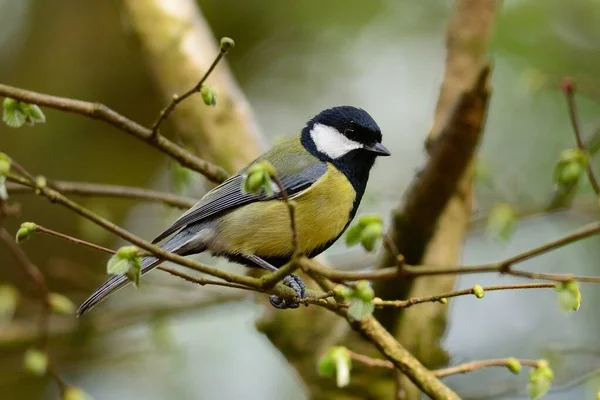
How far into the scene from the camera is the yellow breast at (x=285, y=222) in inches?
103

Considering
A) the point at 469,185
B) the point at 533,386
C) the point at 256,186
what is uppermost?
the point at 469,185

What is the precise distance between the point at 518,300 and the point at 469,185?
10.8 feet

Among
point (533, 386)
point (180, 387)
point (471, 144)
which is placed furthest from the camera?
point (180, 387)

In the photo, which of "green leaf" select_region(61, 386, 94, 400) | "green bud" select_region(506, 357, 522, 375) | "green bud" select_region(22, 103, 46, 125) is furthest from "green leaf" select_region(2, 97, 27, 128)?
"green bud" select_region(506, 357, 522, 375)

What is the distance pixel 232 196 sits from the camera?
273 cm

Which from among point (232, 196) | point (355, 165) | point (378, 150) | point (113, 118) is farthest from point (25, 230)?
point (378, 150)

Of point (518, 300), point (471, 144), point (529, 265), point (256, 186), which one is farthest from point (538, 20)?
point (256, 186)

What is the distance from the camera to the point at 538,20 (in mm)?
5574

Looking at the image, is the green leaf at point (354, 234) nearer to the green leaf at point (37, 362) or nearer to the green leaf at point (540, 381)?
the green leaf at point (540, 381)

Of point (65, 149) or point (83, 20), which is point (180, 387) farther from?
point (83, 20)

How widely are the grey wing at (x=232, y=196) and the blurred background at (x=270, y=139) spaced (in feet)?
3.17

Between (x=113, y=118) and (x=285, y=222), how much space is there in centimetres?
64

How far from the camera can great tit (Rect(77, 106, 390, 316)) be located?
8.59ft

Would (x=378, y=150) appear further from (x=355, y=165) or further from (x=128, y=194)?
(x=128, y=194)
